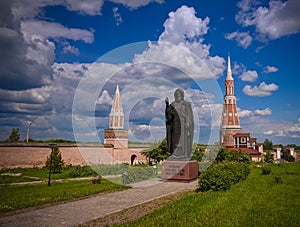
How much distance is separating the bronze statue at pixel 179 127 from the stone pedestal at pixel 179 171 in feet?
1.74

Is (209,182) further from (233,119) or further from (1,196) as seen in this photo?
(233,119)

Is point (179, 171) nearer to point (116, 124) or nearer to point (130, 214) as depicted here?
point (130, 214)

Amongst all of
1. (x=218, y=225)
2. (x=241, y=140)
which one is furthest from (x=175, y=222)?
(x=241, y=140)

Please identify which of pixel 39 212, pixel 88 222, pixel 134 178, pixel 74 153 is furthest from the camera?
pixel 74 153

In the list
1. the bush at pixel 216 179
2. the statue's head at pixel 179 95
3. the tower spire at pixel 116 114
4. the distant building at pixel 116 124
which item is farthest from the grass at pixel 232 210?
the tower spire at pixel 116 114

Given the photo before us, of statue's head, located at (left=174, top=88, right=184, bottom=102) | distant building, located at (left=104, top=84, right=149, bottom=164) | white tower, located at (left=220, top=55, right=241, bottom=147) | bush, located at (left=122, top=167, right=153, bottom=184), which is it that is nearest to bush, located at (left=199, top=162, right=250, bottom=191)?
Result: bush, located at (left=122, top=167, right=153, bottom=184)

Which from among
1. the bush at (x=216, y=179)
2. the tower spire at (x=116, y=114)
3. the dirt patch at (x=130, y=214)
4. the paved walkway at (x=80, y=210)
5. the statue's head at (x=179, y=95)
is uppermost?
the tower spire at (x=116, y=114)

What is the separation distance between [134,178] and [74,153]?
45.5ft

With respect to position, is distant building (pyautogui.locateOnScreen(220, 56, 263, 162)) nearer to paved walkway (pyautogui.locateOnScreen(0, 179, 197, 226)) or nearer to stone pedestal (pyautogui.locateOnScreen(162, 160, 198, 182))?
stone pedestal (pyautogui.locateOnScreen(162, 160, 198, 182))

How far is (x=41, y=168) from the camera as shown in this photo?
21672 millimetres

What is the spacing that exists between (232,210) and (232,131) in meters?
40.3

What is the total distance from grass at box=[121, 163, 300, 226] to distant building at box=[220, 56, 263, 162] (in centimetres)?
3429

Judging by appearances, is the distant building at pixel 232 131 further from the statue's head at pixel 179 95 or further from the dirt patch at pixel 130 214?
the dirt patch at pixel 130 214

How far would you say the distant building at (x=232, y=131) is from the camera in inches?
1703
